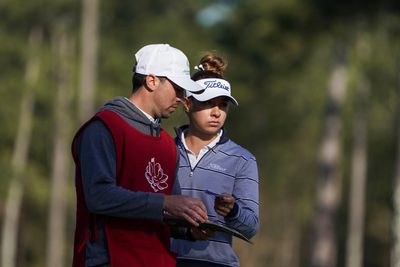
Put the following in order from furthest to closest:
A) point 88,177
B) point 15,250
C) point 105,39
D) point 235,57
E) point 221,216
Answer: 1. point 105,39
2. point 15,250
3. point 235,57
4. point 221,216
5. point 88,177

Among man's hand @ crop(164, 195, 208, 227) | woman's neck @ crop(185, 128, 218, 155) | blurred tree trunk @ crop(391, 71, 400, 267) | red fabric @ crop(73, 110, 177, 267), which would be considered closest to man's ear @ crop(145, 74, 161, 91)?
red fabric @ crop(73, 110, 177, 267)

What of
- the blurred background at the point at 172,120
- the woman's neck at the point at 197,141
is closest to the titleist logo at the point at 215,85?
the woman's neck at the point at 197,141

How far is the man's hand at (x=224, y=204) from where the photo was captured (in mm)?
6871

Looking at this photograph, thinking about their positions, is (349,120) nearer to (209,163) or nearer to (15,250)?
(15,250)

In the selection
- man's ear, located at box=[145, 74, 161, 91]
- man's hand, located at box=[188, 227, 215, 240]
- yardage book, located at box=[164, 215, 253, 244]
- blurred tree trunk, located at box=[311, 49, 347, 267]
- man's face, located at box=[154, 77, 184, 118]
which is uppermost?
blurred tree trunk, located at box=[311, 49, 347, 267]

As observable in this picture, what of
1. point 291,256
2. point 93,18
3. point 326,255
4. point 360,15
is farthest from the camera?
point 291,256

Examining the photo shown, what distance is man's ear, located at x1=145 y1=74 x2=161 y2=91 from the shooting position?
647cm

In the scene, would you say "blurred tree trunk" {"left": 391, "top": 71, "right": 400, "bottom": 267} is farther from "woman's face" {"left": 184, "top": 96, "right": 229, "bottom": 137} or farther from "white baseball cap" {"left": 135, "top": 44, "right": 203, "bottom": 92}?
"white baseball cap" {"left": 135, "top": 44, "right": 203, "bottom": 92}

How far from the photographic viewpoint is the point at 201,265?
24.3 ft

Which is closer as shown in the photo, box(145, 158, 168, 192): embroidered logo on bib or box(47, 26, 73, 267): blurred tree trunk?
box(145, 158, 168, 192): embroidered logo on bib

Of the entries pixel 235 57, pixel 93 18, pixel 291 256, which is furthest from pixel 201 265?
pixel 291 256

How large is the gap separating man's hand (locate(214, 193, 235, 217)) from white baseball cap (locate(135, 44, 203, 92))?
0.60 metres

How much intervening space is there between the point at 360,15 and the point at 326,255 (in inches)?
312

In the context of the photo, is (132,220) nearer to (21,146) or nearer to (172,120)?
(172,120)
